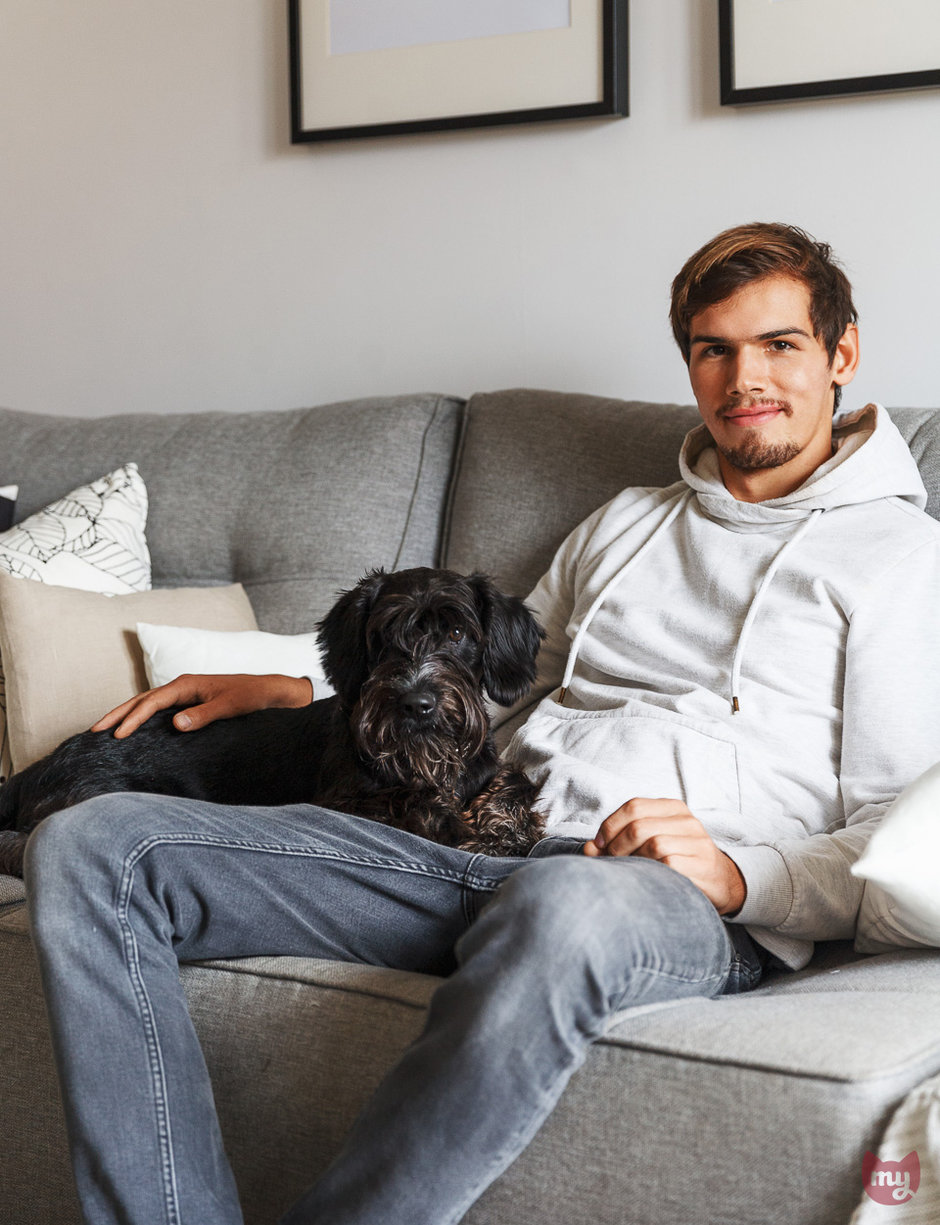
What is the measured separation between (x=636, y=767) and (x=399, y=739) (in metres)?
0.35

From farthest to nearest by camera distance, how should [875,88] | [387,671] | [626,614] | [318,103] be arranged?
[318,103] < [875,88] < [626,614] < [387,671]

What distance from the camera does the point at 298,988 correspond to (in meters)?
1.39

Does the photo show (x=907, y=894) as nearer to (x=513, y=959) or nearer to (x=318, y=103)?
(x=513, y=959)

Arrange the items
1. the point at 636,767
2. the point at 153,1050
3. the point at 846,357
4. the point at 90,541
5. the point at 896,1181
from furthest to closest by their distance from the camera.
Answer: the point at 90,541 → the point at 846,357 → the point at 636,767 → the point at 153,1050 → the point at 896,1181

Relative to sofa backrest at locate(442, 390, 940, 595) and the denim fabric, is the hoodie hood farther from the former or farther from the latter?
the denim fabric

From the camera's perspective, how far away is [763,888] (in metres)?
1.41

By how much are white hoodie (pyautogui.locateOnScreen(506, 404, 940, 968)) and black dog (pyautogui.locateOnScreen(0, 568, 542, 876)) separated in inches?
4.3

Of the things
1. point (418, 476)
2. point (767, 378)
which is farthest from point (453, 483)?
point (767, 378)

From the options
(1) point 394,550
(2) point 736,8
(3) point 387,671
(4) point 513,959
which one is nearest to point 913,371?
(2) point 736,8

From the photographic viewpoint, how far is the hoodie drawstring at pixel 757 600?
1763 mm

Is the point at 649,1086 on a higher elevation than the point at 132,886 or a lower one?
lower

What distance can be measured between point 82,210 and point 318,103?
2.63 feet

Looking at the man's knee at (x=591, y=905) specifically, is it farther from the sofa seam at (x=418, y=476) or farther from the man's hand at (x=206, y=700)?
the sofa seam at (x=418, y=476)

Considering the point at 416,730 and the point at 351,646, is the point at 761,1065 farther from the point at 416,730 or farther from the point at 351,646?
the point at 351,646
